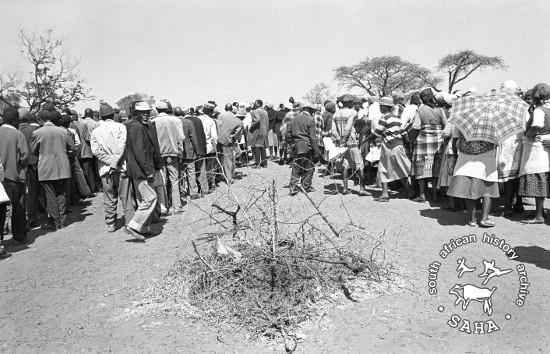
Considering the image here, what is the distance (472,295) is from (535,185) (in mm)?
2957

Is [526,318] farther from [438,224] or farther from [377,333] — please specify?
[438,224]

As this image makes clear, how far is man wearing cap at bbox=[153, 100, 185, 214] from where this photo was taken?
7.60 metres

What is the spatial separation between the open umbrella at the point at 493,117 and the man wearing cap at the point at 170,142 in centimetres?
464

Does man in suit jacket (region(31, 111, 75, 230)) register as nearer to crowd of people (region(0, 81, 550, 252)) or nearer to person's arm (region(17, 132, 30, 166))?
crowd of people (region(0, 81, 550, 252))

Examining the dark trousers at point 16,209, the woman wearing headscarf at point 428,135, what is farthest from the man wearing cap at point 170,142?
the woman wearing headscarf at point 428,135

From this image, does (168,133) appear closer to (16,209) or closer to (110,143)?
(110,143)

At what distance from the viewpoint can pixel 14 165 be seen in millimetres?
6301

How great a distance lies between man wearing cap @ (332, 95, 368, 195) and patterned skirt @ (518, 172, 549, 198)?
2770 mm

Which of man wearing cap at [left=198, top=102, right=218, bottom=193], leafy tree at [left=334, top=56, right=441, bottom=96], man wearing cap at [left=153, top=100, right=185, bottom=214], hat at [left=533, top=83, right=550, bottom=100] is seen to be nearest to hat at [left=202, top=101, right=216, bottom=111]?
man wearing cap at [left=198, top=102, right=218, bottom=193]

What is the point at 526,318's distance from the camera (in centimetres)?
355

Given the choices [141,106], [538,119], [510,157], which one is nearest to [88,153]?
[141,106]

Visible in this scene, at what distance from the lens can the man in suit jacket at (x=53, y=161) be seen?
6.95 meters

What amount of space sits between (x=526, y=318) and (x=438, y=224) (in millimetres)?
2765

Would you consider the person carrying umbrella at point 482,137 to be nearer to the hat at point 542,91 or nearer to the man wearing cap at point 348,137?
the hat at point 542,91
